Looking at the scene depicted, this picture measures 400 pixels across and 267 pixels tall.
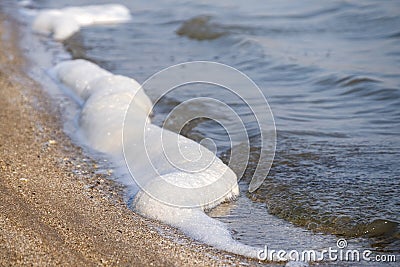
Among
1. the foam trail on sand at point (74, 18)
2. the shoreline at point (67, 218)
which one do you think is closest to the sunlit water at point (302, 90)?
the foam trail on sand at point (74, 18)

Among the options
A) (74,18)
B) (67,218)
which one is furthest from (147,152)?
(74,18)

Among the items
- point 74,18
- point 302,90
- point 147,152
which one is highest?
point 74,18

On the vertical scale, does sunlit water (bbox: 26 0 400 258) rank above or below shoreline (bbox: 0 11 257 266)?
below

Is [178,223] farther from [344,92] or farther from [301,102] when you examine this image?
[344,92]

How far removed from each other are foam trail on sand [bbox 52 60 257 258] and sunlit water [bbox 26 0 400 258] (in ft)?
0.49

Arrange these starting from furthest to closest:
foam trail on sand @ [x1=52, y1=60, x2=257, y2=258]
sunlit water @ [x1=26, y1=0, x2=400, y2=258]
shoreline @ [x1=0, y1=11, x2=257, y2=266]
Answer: sunlit water @ [x1=26, y1=0, x2=400, y2=258]
foam trail on sand @ [x1=52, y1=60, x2=257, y2=258]
shoreline @ [x1=0, y1=11, x2=257, y2=266]

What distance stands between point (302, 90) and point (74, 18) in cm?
570

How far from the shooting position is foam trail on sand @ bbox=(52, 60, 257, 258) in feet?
11.1

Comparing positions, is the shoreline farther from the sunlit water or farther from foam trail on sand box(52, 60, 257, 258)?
the sunlit water

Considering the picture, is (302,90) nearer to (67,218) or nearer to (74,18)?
(67,218)

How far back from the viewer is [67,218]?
330 cm

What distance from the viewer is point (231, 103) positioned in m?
6.04

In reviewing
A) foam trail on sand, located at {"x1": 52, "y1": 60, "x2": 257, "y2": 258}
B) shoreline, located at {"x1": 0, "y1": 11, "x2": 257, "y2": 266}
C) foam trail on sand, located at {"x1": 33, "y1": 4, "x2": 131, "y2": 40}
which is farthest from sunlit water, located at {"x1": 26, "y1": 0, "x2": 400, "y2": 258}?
shoreline, located at {"x1": 0, "y1": 11, "x2": 257, "y2": 266}

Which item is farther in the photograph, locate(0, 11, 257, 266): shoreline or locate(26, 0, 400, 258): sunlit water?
locate(26, 0, 400, 258): sunlit water
